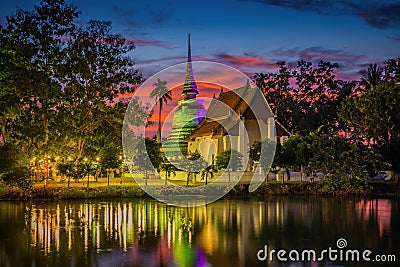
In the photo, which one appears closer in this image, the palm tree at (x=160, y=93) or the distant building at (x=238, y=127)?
the distant building at (x=238, y=127)

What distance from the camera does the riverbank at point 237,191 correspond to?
33188 millimetres

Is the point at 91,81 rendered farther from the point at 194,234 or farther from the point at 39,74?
the point at 194,234

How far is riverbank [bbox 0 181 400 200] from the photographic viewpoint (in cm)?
3319

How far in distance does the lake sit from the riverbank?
2.23 m

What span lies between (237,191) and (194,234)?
56.5 ft

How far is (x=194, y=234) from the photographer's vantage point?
20.2m

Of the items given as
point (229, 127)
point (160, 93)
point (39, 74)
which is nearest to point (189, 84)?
point (160, 93)

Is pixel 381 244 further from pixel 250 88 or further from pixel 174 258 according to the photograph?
pixel 250 88

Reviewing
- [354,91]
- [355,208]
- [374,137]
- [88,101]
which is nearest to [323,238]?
[355,208]

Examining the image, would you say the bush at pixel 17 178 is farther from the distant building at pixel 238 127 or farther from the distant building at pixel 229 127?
the distant building at pixel 238 127

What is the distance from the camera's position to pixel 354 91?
63969 millimetres

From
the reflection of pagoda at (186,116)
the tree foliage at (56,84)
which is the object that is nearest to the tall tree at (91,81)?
the tree foliage at (56,84)

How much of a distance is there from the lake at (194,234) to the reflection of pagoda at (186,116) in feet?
110

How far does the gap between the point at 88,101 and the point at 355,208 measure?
66.4 feet
